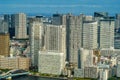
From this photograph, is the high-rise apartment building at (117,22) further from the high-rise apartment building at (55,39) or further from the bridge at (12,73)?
the bridge at (12,73)

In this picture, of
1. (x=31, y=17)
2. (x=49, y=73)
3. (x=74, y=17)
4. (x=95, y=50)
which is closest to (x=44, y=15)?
(x=31, y=17)

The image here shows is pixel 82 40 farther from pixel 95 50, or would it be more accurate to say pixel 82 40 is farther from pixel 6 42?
pixel 6 42

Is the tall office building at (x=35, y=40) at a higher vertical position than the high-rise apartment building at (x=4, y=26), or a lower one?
lower

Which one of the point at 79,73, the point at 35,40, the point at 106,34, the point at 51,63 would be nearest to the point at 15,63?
the point at 35,40

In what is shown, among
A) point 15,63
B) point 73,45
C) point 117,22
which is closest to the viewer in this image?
point 15,63

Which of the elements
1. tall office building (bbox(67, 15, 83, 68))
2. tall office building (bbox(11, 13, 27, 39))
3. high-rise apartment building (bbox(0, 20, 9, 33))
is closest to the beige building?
tall office building (bbox(67, 15, 83, 68))

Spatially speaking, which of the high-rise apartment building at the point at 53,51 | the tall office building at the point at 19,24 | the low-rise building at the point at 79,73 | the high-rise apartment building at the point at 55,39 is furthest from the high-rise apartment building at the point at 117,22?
the low-rise building at the point at 79,73

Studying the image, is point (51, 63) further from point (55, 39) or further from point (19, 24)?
point (19, 24)
